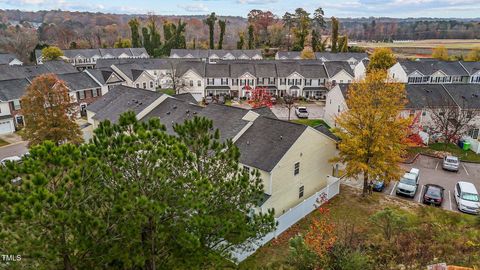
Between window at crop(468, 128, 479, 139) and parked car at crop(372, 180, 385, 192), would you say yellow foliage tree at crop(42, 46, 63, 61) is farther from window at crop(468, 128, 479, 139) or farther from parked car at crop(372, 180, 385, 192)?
window at crop(468, 128, 479, 139)

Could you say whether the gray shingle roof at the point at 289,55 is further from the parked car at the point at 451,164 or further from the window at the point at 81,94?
the parked car at the point at 451,164

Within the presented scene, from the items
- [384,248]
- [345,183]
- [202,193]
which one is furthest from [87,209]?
[345,183]

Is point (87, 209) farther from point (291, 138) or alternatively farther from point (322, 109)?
point (322, 109)

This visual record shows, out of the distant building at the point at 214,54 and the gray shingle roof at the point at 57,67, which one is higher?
the distant building at the point at 214,54

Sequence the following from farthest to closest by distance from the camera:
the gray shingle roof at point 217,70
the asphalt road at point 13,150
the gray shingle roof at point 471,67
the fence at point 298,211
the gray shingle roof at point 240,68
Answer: the gray shingle roof at point 471,67 < the gray shingle roof at point 240,68 < the gray shingle roof at point 217,70 < the asphalt road at point 13,150 < the fence at point 298,211

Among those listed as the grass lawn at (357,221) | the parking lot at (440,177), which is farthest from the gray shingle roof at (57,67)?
the grass lawn at (357,221)

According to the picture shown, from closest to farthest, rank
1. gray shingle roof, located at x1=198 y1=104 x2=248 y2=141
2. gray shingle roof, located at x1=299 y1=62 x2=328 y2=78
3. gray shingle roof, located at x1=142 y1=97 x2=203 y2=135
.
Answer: gray shingle roof, located at x1=198 y1=104 x2=248 y2=141, gray shingle roof, located at x1=142 y1=97 x2=203 y2=135, gray shingle roof, located at x1=299 y1=62 x2=328 y2=78

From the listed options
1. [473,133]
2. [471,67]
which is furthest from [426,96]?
[471,67]

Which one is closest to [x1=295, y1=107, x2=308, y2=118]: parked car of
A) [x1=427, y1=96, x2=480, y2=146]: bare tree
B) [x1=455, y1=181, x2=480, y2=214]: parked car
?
[x1=427, y1=96, x2=480, y2=146]: bare tree
